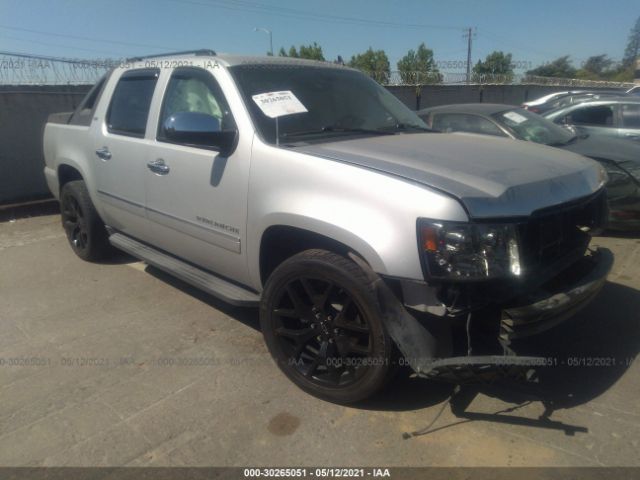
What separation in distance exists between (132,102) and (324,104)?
5.63ft

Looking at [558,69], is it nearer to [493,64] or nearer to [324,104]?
[493,64]

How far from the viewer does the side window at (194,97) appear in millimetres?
3229

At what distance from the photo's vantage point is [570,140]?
20.1 feet

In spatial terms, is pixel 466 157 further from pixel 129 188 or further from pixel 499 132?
pixel 499 132

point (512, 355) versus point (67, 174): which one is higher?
point (67, 174)

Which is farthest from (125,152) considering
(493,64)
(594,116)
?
(493,64)

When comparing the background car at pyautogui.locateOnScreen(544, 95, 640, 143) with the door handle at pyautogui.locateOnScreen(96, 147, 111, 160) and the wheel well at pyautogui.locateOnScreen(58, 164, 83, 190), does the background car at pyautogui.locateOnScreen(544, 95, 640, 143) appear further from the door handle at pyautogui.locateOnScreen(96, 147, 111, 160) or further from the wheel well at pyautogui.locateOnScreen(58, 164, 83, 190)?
the wheel well at pyautogui.locateOnScreen(58, 164, 83, 190)

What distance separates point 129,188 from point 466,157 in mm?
2598

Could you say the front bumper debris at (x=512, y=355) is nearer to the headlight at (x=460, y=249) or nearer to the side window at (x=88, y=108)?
the headlight at (x=460, y=249)

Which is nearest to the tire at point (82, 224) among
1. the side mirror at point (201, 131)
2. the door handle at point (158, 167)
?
the door handle at point (158, 167)

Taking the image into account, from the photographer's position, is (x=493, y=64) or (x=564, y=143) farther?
(x=493, y=64)

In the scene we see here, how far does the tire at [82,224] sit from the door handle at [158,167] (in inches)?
55.3

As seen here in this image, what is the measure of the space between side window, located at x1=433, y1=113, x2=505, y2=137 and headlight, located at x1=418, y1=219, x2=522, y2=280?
443 cm

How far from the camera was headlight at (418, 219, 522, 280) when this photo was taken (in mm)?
2195
